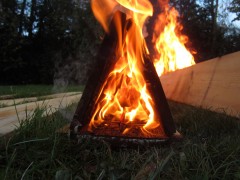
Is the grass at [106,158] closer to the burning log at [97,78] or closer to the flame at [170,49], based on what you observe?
the burning log at [97,78]

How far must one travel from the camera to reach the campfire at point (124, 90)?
6.88 ft

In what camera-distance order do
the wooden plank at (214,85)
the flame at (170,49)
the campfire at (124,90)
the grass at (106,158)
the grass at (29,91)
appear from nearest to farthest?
the grass at (106,158) → the campfire at (124,90) → the wooden plank at (214,85) → the flame at (170,49) → the grass at (29,91)

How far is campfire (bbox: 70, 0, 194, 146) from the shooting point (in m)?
2.10

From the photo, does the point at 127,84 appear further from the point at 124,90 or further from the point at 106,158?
the point at 106,158

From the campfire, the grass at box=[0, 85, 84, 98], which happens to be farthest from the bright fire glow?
the grass at box=[0, 85, 84, 98]

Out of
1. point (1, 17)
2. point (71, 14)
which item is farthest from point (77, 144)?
point (71, 14)

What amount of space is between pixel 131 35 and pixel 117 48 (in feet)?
0.44

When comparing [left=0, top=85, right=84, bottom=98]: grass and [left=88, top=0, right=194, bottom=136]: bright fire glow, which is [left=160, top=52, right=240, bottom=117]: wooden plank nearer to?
[left=88, top=0, right=194, bottom=136]: bright fire glow

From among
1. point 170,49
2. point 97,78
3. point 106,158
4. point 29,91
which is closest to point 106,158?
point 106,158

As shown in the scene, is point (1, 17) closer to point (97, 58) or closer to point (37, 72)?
point (37, 72)

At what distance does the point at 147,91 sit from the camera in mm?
2117

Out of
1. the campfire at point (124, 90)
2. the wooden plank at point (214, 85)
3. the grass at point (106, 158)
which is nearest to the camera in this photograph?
the grass at point (106, 158)

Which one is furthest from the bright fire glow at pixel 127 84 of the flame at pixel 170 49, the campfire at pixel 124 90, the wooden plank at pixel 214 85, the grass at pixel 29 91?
the grass at pixel 29 91

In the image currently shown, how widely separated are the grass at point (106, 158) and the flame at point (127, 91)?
25 cm
